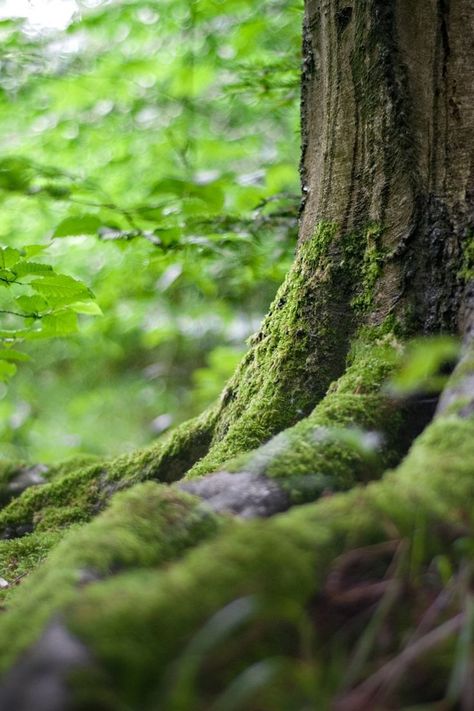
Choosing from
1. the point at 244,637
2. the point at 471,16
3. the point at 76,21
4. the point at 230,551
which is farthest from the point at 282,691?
the point at 76,21

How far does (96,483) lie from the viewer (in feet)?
9.12

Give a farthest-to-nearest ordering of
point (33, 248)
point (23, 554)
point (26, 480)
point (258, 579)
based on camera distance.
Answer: point (26, 480) → point (23, 554) → point (33, 248) → point (258, 579)

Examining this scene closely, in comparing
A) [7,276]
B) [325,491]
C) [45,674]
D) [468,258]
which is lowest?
[325,491]

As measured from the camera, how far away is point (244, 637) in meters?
0.95

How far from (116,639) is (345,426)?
96 cm

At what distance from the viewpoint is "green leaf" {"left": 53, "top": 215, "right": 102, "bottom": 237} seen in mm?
2266

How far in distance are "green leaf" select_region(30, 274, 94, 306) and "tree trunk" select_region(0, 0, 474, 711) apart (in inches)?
27.6

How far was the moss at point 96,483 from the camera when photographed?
262 centimetres

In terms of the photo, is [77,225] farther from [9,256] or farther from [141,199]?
[141,199]

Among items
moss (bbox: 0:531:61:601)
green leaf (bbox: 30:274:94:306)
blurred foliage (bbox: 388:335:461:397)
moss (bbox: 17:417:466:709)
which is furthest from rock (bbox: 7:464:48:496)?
moss (bbox: 17:417:466:709)

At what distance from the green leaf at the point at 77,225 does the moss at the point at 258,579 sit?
1.51 meters

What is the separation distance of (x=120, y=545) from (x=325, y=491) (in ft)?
1.67

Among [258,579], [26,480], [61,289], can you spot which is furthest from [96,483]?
[258,579]

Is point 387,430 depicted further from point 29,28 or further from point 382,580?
point 29,28
